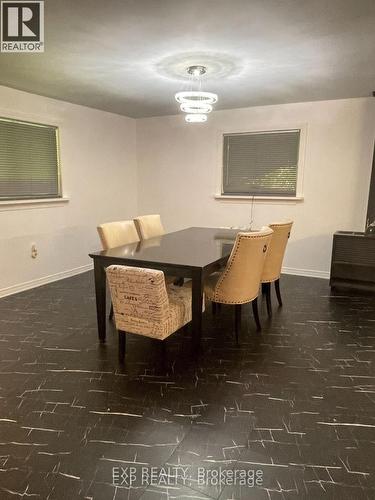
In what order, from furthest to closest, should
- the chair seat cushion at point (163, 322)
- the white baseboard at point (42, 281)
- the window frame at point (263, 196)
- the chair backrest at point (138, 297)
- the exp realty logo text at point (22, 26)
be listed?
the window frame at point (263, 196), the white baseboard at point (42, 281), the chair seat cushion at point (163, 322), the chair backrest at point (138, 297), the exp realty logo text at point (22, 26)

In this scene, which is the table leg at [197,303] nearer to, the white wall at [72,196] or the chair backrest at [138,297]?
the chair backrest at [138,297]

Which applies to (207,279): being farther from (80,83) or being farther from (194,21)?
(80,83)

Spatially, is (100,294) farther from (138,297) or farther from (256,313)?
(256,313)

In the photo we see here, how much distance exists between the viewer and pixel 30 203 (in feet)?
13.9

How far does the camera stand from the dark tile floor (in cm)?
159

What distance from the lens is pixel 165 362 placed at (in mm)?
2576

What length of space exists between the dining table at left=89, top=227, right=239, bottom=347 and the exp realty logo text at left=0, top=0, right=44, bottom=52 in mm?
1588

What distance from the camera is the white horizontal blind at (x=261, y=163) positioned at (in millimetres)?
4824

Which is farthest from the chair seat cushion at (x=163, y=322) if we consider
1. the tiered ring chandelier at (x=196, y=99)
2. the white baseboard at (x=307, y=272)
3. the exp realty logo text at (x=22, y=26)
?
the white baseboard at (x=307, y=272)

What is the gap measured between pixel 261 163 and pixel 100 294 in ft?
10.4

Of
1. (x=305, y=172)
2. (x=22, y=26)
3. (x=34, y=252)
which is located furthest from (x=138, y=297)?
(x=305, y=172)

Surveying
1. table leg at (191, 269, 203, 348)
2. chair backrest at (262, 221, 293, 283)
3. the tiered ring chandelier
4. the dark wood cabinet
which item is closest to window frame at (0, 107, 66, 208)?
the tiered ring chandelier

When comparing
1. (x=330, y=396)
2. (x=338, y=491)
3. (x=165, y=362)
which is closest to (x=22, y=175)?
(x=165, y=362)

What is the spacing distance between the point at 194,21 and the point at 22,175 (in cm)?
285
